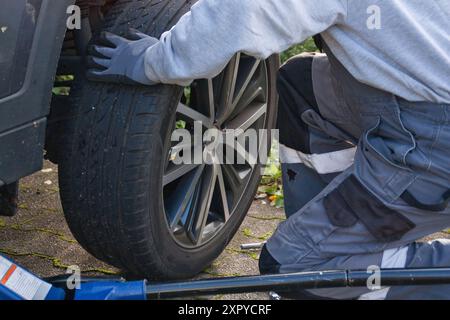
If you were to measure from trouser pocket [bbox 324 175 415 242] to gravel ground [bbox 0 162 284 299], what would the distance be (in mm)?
554

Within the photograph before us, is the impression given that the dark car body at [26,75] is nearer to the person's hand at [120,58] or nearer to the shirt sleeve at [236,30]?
the person's hand at [120,58]

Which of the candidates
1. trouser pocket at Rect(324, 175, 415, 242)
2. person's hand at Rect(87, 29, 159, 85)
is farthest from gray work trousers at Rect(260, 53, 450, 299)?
person's hand at Rect(87, 29, 159, 85)

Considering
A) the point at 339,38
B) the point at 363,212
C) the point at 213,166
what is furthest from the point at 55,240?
the point at 339,38

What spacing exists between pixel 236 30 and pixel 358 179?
2.05ft

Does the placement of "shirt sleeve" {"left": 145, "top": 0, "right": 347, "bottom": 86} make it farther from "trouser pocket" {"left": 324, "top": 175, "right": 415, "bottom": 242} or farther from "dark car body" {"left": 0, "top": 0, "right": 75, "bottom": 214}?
"trouser pocket" {"left": 324, "top": 175, "right": 415, "bottom": 242}

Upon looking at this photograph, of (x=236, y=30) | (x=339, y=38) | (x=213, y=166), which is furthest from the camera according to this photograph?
(x=213, y=166)

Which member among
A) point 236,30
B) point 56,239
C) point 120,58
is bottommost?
point 56,239

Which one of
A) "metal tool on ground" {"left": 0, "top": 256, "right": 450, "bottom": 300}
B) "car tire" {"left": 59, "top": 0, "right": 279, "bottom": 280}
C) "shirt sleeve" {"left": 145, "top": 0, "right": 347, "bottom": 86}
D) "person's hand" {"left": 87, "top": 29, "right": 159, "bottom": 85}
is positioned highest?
"shirt sleeve" {"left": 145, "top": 0, "right": 347, "bottom": 86}

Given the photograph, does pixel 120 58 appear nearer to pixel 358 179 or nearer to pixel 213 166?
pixel 213 166

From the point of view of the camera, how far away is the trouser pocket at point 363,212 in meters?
2.21

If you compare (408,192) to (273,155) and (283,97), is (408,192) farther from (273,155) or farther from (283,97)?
(273,155)

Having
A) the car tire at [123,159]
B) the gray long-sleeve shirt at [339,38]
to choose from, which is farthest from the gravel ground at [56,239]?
the gray long-sleeve shirt at [339,38]

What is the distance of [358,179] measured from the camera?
224 cm

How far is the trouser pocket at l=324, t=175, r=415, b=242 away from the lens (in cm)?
221
